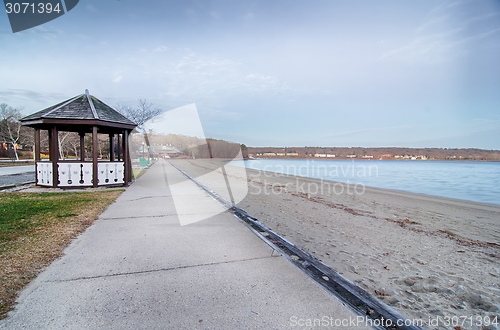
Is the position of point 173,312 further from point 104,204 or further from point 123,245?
point 104,204

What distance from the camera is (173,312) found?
2.47 metres

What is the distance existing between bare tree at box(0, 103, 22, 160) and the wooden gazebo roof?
132 feet

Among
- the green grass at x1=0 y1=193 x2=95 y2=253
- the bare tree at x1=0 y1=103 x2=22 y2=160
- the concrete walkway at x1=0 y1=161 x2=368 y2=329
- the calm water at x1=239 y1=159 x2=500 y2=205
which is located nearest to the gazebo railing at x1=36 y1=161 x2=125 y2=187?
the green grass at x1=0 y1=193 x2=95 y2=253

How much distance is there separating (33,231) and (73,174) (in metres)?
7.25

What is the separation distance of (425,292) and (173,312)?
2910mm

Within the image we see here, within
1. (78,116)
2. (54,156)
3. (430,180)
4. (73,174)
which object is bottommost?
(430,180)

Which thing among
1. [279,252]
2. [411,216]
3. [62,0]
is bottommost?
[411,216]

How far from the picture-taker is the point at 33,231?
486 cm

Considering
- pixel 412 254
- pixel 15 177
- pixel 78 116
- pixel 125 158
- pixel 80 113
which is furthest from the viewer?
pixel 15 177

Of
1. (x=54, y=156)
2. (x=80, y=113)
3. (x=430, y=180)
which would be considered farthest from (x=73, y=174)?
(x=430, y=180)

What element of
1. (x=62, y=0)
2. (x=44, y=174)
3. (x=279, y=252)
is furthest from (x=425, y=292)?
(x=44, y=174)

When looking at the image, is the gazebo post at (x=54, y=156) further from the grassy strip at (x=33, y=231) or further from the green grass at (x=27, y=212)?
the grassy strip at (x=33, y=231)

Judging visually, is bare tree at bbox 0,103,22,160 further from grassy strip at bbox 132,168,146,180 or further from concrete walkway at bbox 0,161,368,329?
concrete walkway at bbox 0,161,368,329

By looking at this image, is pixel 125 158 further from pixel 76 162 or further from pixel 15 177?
pixel 15 177
